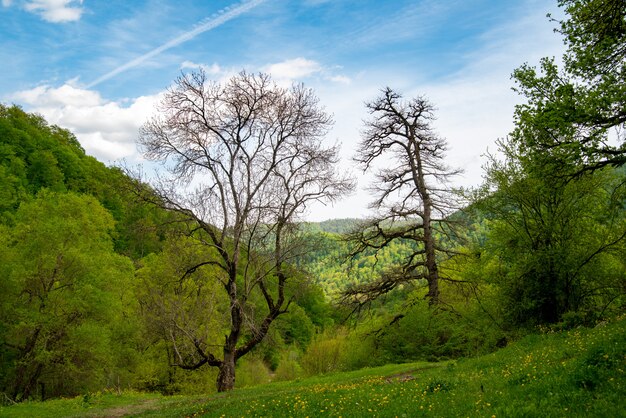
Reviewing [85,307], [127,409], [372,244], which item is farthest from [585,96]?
[85,307]

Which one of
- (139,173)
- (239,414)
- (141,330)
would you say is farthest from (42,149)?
(239,414)

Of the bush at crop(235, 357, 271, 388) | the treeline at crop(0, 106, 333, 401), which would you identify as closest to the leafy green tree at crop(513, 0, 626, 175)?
the treeline at crop(0, 106, 333, 401)

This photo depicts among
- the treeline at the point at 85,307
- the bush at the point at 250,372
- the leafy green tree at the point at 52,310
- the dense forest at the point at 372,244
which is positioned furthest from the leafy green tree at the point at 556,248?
the bush at the point at 250,372

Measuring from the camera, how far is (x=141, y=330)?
112ft

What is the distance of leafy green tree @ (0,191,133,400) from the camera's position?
26.2 m

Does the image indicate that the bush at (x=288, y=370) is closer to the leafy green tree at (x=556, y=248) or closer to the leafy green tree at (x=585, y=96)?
the leafy green tree at (x=556, y=248)

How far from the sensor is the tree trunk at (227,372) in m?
19.4

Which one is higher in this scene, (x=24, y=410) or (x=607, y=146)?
(x=607, y=146)

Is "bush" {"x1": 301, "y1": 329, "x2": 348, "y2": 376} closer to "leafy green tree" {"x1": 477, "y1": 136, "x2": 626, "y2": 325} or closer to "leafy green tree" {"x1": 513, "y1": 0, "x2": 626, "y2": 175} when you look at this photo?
"leafy green tree" {"x1": 477, "y1": 136, "x2": 626, "y2": 325}

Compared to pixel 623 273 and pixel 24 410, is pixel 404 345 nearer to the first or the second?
pixel 623 273

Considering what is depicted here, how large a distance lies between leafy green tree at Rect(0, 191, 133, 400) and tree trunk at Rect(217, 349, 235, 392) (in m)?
12.2

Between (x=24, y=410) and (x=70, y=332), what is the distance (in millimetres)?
9384

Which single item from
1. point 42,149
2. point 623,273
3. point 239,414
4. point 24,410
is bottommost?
point 24,410

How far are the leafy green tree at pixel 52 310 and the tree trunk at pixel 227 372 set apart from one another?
40.0ft
